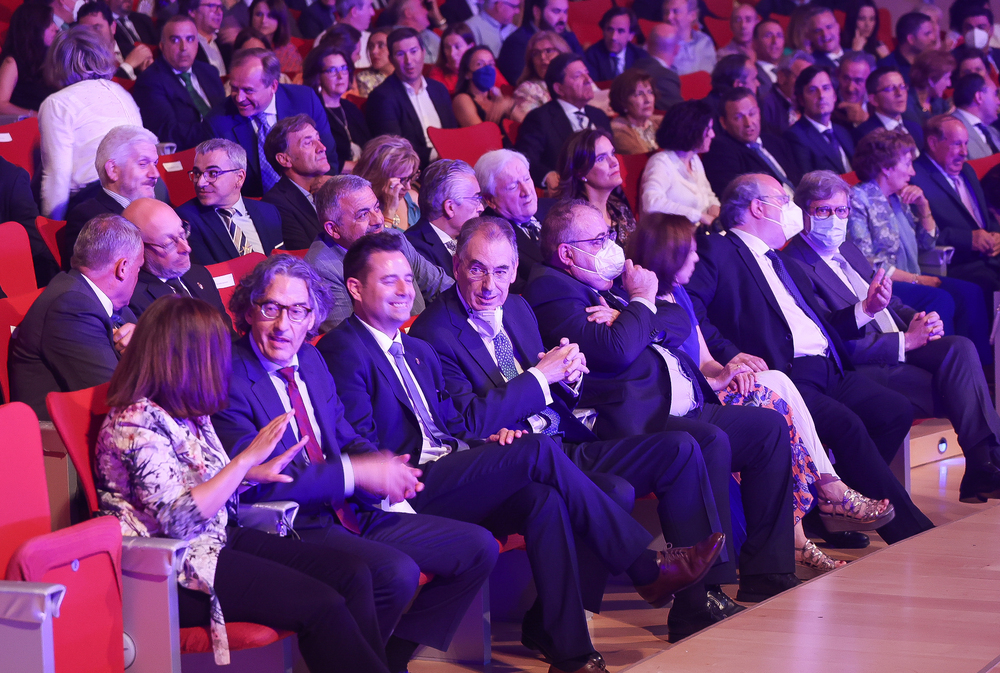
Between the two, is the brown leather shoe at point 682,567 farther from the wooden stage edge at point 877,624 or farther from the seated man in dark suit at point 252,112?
the seated man in dark suit at point 252,112

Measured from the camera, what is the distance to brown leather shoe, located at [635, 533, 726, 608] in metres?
2.65

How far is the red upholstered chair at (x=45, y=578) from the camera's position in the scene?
1.71 m

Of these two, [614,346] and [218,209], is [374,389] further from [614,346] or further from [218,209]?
[218,209]

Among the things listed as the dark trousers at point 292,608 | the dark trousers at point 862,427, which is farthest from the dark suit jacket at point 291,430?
the dark trousers at point 862,427

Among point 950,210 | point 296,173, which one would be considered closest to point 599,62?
point 950,210

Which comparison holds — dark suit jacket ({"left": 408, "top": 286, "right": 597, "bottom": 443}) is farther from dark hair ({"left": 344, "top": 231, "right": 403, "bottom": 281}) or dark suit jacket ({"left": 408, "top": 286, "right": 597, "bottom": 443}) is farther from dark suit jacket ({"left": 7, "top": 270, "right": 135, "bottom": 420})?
dark suit jacket ({"left": 7, "top": 270, "right": 135, "bottom": 420})

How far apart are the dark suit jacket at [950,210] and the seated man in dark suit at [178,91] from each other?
3.20m

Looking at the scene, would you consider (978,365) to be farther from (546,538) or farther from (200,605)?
(200,605)

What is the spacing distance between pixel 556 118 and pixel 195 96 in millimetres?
1571

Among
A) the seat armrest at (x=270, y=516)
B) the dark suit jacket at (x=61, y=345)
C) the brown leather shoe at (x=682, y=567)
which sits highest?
the dark suit jacket at (x=61, y=345)

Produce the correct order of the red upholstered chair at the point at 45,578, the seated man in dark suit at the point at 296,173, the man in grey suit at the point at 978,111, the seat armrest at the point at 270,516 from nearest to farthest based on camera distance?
the red upholstered chair at the point at 45,578, the seat armrest at the point at 270,516, the seated man in dark suit at the point at 296,173, the man in grey suit at the point at 978,111

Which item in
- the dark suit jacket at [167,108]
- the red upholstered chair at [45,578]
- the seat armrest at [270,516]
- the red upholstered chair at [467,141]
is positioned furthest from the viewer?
the red upholstered chair at [467,141]

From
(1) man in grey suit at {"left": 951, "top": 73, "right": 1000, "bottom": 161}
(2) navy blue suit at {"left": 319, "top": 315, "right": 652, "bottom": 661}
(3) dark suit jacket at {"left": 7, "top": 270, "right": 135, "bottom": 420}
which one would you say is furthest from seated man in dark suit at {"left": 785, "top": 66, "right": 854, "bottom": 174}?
(3) dark suit jacket at {"left": 7, "top": 270, "right": 135, "bottom": 420}

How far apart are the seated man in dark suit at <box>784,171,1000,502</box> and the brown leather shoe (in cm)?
151
